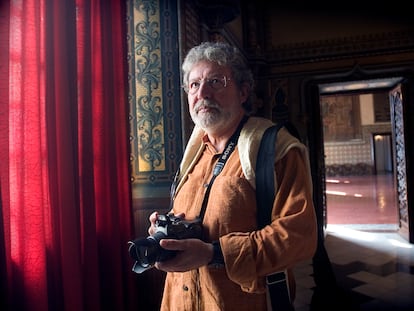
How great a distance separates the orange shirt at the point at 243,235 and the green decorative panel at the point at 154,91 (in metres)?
1.16

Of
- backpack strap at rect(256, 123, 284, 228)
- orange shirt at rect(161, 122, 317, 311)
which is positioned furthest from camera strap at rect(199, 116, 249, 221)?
backpack strap at rect(256, 123, 284, 228)

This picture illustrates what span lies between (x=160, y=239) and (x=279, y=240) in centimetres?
30

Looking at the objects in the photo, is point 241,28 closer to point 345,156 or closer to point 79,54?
point 79,54

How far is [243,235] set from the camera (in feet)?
2.85

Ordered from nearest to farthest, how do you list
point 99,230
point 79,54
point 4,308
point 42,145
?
point 4,308, point 42,145, point 79,54, point 99,230

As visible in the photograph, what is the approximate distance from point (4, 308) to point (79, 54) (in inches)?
44.6

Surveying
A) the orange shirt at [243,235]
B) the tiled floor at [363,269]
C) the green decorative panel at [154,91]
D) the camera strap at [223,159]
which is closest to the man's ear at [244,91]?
the camera strap at [223,159]

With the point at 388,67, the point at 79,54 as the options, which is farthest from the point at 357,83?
the point at 79,54

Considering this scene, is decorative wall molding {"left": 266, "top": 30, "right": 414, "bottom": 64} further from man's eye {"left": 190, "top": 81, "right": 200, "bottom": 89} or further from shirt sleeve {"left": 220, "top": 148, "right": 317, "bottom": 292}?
shirt sleeve {"left": 220, "top": 148, "right": 317, "bottom": 292}

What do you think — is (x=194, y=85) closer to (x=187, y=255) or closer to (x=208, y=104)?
(x=208, y=104)

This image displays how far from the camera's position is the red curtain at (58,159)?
1309 millimetres

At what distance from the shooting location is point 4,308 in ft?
3.83

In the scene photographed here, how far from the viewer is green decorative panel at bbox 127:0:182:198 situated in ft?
7.20

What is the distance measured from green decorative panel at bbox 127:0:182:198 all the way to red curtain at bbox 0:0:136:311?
0.38 metres
